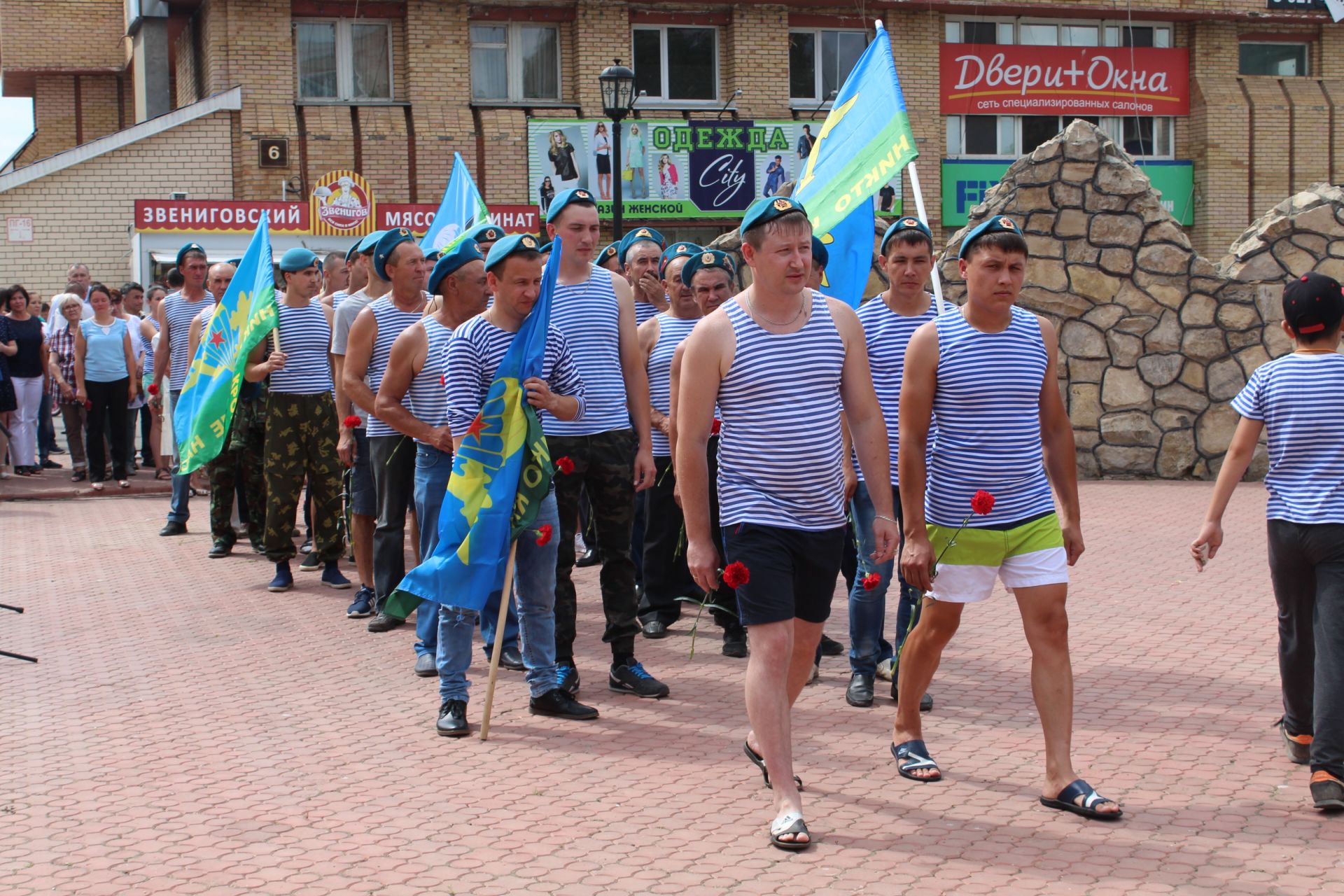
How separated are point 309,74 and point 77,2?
8894mm

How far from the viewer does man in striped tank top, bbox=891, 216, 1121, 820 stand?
4930mm

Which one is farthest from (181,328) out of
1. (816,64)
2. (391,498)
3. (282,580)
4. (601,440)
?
(816,64)

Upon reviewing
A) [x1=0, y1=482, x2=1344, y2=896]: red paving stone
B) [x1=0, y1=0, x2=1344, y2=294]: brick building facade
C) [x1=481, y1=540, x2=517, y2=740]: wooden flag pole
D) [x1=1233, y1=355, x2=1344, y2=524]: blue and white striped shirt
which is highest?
[x1=0, y1=0, x2=1344, y2=294]: brick building facade

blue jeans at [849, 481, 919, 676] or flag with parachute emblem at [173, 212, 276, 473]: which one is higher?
flag with parachute emblem at [173, 212, 276, 473]

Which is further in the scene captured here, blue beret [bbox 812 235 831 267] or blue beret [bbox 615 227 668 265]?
blue beret [bbox 615 227 668 265]

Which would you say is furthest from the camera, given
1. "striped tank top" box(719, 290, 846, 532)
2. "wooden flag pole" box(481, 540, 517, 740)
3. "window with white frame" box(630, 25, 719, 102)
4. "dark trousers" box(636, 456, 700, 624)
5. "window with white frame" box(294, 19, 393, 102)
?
"window with white frame" box(630, 25, 719, 102)

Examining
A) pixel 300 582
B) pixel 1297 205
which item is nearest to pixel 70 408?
pixel 300 582

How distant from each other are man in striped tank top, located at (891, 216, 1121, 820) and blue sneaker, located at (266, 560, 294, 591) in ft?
18.6

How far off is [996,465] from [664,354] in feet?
10.1

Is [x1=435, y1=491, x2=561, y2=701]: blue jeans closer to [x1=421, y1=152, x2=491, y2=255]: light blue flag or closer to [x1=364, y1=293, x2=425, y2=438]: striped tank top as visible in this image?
[x1=364, y1=293, x2=425, y2=438]: striped tank top

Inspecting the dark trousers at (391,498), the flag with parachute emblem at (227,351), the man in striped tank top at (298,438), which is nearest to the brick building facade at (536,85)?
the flag with parachute emblem at (227,351)

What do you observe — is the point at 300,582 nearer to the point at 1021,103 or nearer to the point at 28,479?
the point at 28,479

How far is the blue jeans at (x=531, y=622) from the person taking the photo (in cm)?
615

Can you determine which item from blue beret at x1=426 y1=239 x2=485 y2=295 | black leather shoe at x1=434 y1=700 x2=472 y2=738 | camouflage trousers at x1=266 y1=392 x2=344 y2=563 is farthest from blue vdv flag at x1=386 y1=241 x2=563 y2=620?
camouflage trousers at x1=266 y1=392 x2=344 y2=563
